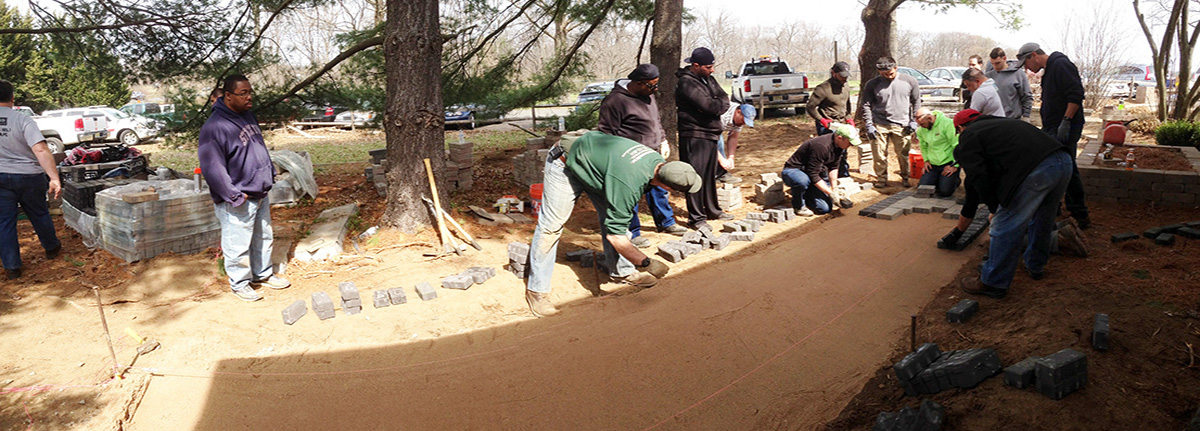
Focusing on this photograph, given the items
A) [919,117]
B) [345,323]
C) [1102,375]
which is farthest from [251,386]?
[919,117]

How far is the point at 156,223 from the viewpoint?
19.2ft

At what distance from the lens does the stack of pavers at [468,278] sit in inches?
216

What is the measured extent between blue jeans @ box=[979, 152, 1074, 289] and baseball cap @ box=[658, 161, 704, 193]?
2.11 m

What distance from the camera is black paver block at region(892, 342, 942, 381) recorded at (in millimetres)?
3531

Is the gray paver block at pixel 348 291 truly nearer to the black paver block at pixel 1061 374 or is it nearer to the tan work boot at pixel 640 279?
the tan work boot at pixel 640 279

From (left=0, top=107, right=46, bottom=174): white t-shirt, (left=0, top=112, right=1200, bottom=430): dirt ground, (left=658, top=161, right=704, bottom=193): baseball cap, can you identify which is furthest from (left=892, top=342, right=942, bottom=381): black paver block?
(left=0, top=107, right=46, bottom=174): white t-shirt

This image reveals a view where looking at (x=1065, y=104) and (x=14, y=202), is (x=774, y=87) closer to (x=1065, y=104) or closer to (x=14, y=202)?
(x=1065, y=104)

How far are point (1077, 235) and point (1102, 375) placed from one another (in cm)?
253

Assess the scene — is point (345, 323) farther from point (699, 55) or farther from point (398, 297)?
point (699, 55)

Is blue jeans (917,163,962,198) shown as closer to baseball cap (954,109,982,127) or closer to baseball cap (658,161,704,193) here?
baseball cap (954,109,982,127)

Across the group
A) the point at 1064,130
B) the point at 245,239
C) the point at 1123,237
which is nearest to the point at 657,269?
the point at 245,239

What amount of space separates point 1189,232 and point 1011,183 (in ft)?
7.26

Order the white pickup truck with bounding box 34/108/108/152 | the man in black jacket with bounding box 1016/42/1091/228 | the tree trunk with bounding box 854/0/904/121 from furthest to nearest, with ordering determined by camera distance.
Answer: the white pickup truck with bounding box 34/108/108/152 → the tree trunk with bounding box 854/0/904/121 → the man in black jacket with bounding box 1016/42/1091/228

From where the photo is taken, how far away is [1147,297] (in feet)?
14.0
